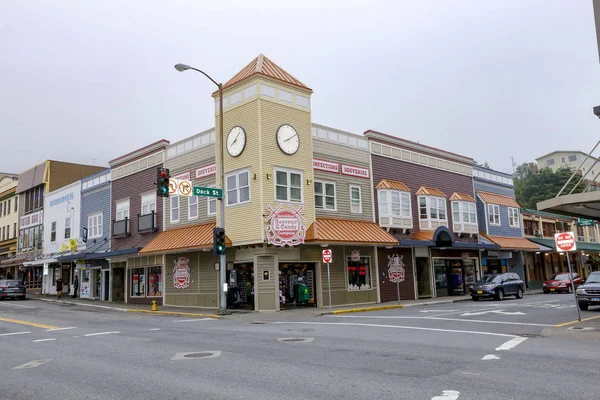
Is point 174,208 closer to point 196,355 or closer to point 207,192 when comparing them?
point 207,192

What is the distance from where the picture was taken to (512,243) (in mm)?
38969

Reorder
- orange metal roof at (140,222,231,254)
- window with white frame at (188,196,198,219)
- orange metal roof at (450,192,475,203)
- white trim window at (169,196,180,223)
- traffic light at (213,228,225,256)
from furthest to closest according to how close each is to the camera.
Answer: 1. orange metal roof at (450,192,475,203)
2. white trim window at (169,196,180,223)
3. window with white frame at (188,196,198,219)
4. orange metal roof at (140,222,231,254)
5. traffic light at (213,228,225,256)

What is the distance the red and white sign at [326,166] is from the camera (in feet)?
89.2

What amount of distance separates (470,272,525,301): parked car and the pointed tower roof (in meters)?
14.9

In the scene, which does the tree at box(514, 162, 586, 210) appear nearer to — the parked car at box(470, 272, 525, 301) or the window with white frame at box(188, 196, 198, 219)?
the parked car at box(470, 272, 525, 301)

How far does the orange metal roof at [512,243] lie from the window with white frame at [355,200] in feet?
43.7

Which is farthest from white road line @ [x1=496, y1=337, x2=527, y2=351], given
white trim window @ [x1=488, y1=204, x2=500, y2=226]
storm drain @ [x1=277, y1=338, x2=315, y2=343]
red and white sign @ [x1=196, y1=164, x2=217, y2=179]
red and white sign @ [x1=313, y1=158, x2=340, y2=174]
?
white trim window @ [x1=488, y1=204, x2=500, y2=226]

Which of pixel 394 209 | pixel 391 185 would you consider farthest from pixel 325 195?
pixel 394 209

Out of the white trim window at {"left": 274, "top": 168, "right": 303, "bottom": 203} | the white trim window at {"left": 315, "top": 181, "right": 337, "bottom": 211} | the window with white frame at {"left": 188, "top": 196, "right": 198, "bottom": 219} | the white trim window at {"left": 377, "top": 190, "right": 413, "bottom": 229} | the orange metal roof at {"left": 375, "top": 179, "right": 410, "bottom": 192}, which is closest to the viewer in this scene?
the white trim window at {"left": 274, "top": 168, "right": 303, "bottom": 203}

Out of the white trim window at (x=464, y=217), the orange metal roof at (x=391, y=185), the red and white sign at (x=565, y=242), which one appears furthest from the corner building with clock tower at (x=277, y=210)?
the red and white sign at (x=565, y=242)

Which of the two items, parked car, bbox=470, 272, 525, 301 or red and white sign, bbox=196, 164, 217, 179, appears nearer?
red and white sign, bbox=196, 164, 217, 179

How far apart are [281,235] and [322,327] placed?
27.3ft

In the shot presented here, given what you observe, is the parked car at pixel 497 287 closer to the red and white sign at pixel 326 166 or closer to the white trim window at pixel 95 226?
the red and white sign at pixel 326 166

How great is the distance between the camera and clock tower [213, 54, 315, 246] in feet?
79.8
